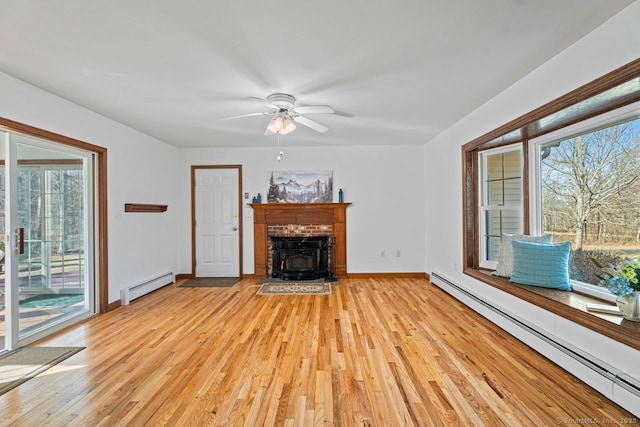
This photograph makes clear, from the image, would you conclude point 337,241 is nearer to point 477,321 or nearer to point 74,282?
point 477,321

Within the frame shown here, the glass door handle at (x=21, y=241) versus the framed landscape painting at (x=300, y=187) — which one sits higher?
the framed landscape painting at (x=300, y=187)

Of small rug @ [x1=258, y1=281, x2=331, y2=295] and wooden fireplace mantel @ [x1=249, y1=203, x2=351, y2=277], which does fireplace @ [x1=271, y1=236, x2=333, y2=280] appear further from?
small rug @ [x1=258, y1=281, x2=331, y2=295]

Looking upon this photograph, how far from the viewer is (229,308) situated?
12.5ft

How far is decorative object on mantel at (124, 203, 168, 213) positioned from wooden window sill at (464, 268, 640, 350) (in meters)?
4.57

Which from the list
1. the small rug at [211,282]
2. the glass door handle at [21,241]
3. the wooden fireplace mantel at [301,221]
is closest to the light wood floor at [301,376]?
the glass door handle at [21,241]

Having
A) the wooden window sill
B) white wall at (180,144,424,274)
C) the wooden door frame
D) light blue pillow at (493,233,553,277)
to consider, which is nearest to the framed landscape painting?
white wall at (180,144,424,274)

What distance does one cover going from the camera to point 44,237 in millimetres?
3066

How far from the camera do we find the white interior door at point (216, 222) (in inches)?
218

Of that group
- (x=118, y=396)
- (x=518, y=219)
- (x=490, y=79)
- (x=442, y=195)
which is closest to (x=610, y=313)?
(x=518, y=219)

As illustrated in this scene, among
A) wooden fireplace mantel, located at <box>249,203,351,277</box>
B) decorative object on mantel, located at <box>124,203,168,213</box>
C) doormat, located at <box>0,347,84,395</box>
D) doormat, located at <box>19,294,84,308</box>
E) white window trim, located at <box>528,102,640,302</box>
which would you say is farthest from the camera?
wooden fireplace mantel, located at <box>249,203,351,277</box>

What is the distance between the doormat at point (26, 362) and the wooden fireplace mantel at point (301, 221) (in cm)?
301

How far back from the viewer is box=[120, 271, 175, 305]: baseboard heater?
3.98 m

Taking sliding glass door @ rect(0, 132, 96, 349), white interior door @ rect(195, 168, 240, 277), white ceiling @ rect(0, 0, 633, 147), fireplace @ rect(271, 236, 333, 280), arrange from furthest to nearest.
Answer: white interior door @ rect(195, 168, 240, 277) → fireplace @ rect(271, 236, 333, 280) → sliding glass door @ rect(0, 132, 96, 349) → white ceiling @ rect(0, 0, 633, 147)

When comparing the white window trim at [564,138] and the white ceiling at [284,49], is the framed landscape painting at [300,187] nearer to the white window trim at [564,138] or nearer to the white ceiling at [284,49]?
the white ceiling at [284,49]
